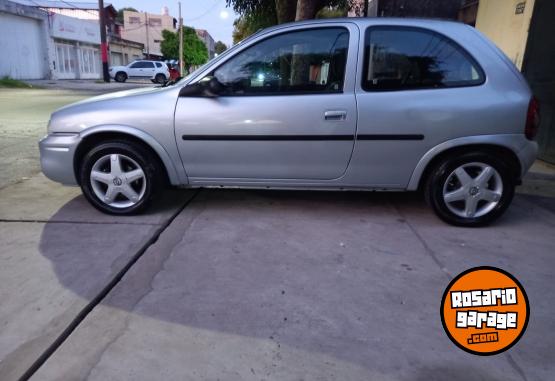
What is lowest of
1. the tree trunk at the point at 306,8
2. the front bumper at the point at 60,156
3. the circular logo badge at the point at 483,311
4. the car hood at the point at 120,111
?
the circular logo badge at the point at 483,311

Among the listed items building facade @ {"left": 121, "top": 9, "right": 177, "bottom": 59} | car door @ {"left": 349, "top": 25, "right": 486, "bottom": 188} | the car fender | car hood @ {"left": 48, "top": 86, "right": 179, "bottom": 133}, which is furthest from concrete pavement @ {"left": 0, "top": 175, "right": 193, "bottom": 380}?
building facade @ {"left": 121, "top": 9, "right": 177, "bottom": 59}

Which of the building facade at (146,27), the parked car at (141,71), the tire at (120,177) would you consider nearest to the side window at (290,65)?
the tire at (120,177)

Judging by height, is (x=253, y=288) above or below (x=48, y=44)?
below

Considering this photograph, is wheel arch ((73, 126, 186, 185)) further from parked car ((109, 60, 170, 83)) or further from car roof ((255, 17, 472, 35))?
parked car ((109, 60, 170, 83))

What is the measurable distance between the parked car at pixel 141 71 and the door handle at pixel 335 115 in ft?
98.7

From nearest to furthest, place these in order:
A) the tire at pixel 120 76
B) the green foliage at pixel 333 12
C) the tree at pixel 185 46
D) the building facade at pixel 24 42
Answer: the green foliage at pixel 333 12
the building facade at pixel 24 42
the tire at pixel 120 76
the tree at pixel 185 46

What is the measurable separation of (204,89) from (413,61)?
1752 millimetres

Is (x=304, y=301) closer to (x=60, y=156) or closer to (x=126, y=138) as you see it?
(x=126, y=138)

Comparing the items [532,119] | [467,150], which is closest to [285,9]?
[467,150]

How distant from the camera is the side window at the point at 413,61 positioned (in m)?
3.55

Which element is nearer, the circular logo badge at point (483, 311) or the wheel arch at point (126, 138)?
the circular logo badge at point (483, 311)

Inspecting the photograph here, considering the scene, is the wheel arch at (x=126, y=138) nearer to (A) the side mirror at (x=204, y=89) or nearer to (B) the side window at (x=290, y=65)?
(A) the side mirror at (x=204, y=89)

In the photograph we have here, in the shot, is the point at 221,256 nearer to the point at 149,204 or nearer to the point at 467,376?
the point at 149,204

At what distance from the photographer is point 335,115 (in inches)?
139
